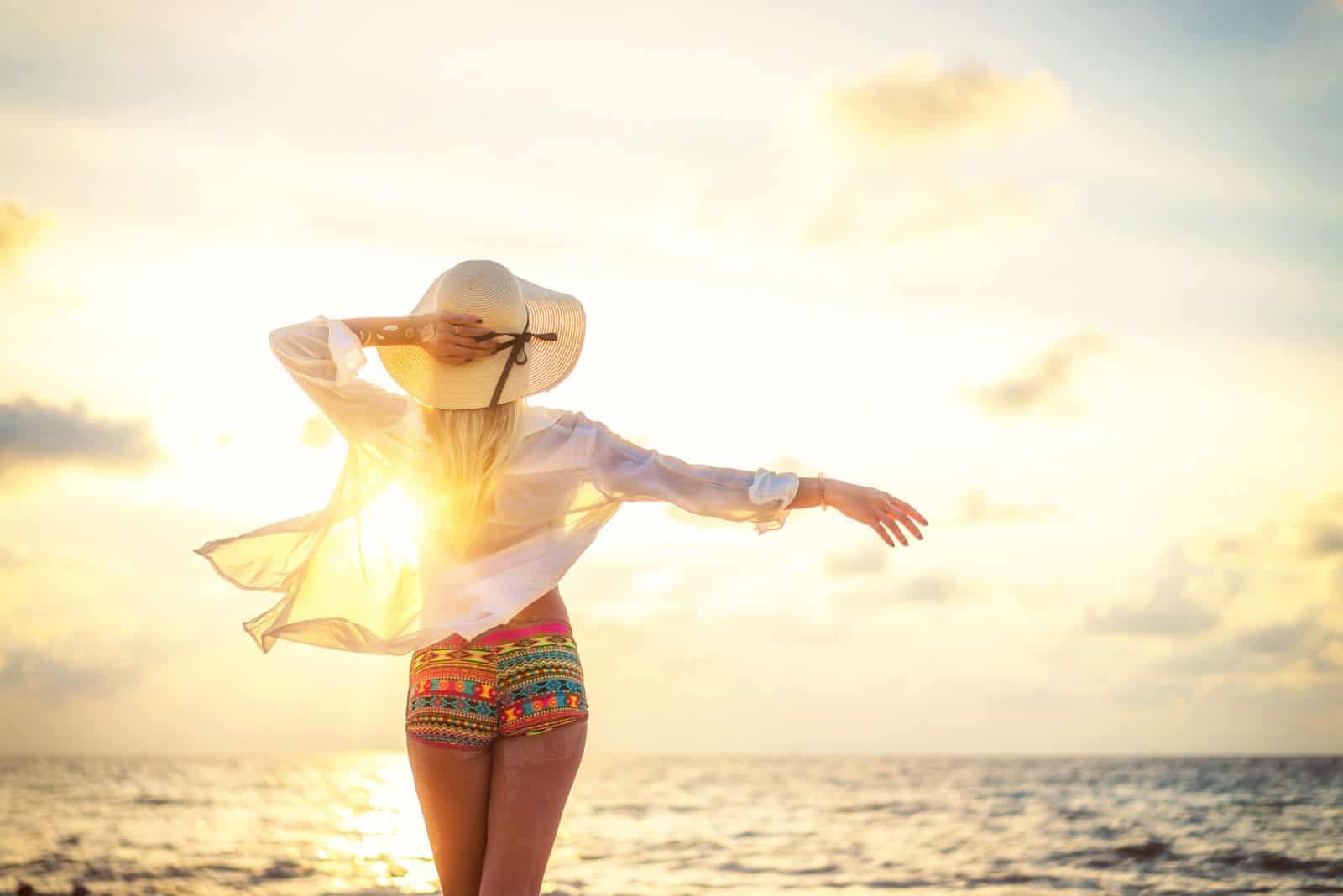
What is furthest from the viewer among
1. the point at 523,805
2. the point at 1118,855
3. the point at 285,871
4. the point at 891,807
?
the point at 891,807

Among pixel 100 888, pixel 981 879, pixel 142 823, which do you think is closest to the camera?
pixel 100 888

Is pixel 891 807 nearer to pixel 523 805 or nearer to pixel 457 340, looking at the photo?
pixel 523 805

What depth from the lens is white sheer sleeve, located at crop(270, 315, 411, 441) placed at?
11.1 feet

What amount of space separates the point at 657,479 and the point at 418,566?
0.71 m

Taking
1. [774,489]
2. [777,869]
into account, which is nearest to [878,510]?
[774,489]

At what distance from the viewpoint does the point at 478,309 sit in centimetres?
341

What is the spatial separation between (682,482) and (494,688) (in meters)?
0.75

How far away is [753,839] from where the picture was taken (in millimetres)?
27516

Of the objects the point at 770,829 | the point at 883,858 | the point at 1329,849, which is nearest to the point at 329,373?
the point at 883,858

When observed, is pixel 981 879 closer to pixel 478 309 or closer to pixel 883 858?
pixel 883 858

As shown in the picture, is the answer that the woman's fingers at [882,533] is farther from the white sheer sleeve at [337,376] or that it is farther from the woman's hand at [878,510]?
the white sheer sleeve at [337,376]

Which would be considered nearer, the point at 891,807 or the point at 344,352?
the point at 344,352

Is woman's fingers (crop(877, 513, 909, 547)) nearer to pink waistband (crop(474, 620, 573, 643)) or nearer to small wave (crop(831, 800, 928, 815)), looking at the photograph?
pink waistband (crop(474, 620, 573, 643))

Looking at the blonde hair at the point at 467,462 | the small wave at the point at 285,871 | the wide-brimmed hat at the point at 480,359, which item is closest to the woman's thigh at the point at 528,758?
the blonde hair at the point at 467,462
